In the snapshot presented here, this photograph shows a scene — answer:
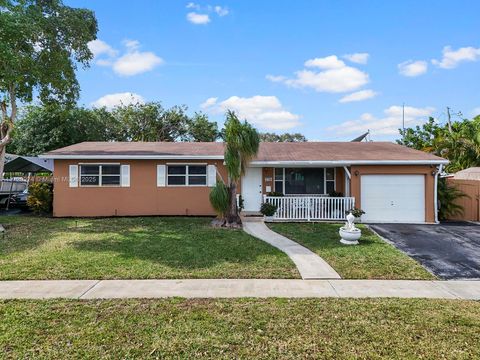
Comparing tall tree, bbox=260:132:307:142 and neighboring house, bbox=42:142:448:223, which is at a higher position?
tall tree, bbox=260:132:307:142

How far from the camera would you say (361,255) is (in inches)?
319

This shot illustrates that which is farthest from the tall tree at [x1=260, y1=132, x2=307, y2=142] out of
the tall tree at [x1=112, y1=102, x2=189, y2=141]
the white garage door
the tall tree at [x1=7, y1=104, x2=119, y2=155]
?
the white garage door

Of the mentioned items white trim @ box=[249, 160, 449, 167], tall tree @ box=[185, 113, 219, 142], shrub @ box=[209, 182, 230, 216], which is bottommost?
shrub @ box=[209, 182, 230, 216]

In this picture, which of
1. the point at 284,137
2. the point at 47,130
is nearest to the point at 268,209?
the point at 47,130

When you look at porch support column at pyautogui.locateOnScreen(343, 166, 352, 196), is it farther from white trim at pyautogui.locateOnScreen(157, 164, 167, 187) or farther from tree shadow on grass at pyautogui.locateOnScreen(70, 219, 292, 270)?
white trim at pyautogui.locateOnScreen(157, 164, 167, 187)

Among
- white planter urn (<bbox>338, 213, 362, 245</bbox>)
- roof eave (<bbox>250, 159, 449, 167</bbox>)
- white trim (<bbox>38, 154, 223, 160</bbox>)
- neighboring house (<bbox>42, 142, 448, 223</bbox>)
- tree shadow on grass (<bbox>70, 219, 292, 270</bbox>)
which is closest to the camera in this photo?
tree shadow on grass (<bbox>70, 219, 292, 270</bbox>)

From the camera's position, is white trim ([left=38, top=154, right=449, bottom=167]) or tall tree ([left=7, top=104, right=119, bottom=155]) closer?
white trim ([left=38, top=154, right=449, bottom=167])

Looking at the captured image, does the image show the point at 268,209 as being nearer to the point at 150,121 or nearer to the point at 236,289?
the point at 236,289

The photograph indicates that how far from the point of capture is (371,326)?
4363 millimetres

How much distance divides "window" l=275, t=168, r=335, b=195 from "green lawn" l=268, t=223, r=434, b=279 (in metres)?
3.65

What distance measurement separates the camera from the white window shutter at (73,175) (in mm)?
14789

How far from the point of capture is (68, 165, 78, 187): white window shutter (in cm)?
1479

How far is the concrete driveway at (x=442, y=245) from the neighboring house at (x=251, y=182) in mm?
1436

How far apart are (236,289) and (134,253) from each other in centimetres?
352
